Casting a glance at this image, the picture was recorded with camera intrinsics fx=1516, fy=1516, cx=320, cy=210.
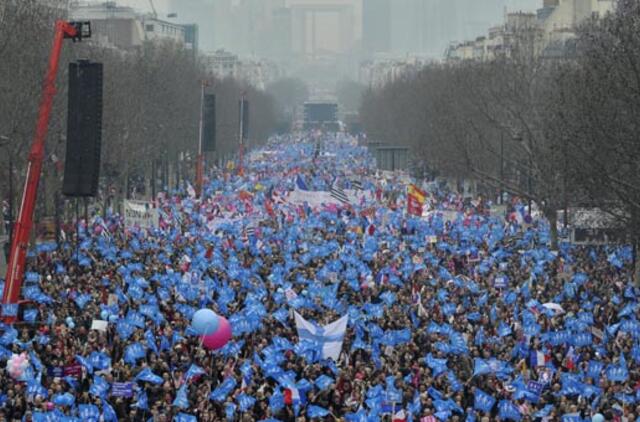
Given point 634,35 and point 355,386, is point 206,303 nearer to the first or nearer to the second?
point 355,386

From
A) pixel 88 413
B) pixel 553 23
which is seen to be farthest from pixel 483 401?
pixel 553 23

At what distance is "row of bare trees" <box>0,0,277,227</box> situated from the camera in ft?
157

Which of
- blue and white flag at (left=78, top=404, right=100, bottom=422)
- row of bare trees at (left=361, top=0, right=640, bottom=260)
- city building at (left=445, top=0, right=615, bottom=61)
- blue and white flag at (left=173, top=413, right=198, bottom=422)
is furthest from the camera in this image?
city building at (left=445, top=0, right=615, bottom=61)

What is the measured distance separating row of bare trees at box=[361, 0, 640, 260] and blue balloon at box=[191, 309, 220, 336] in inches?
535

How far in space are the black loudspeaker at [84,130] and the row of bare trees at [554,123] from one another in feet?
42.8

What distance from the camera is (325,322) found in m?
30.0

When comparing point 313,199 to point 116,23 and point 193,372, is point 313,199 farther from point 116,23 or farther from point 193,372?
point 116,23

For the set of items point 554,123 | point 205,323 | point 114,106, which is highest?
A: point 114,106

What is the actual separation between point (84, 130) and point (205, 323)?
6.66 meters

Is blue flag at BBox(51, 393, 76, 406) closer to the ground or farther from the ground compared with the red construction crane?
closer to the ground

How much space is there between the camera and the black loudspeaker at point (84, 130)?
1258 inches

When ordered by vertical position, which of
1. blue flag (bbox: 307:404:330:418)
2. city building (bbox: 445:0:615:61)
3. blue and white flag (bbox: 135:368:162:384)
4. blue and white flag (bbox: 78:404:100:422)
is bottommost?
blue flag (bbox: 307:404:330:418)

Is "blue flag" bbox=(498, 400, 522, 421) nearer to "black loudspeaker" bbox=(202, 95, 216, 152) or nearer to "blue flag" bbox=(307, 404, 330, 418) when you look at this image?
"blue flag" bbox=(307, 404, 330, 418)

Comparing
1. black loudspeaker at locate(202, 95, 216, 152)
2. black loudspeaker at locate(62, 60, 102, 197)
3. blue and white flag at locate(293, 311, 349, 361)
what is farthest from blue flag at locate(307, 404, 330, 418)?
black loudspeaker at locate(202, 95, 216, 152)
